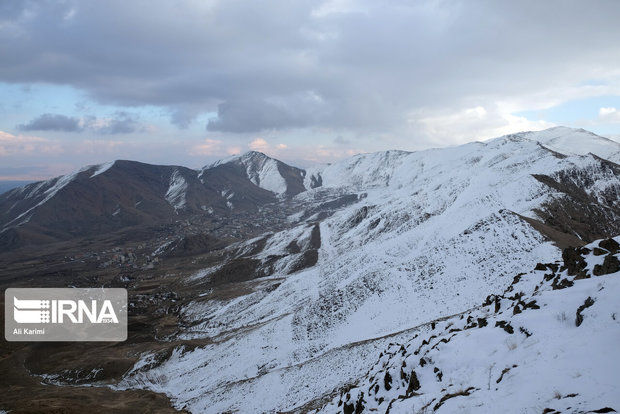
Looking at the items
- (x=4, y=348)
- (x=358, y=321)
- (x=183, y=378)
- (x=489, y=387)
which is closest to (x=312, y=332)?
(x=358, y=321)

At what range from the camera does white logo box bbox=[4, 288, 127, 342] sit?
65938 mm

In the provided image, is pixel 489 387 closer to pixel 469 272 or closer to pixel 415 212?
Answer: pixel 469 272

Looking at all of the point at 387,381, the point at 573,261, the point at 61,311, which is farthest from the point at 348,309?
the point at 61,311

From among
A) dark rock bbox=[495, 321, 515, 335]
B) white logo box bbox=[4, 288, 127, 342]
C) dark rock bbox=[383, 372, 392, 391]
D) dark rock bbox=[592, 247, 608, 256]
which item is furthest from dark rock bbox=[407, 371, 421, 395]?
white logo box bbox=[4, 288, 127, 342]

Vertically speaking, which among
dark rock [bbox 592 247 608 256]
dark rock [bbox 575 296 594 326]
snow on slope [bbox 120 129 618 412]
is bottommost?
snow on slope [bbox 120 129 618 412]

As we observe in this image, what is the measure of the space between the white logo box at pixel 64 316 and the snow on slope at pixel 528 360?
6602cm

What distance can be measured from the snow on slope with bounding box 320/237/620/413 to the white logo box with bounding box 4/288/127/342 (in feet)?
217

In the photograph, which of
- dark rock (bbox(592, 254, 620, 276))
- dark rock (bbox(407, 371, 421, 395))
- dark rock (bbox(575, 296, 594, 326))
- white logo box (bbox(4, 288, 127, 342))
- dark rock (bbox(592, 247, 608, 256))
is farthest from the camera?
white logo box (bbox(4, 288, 127, 342))

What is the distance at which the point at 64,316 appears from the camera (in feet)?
246

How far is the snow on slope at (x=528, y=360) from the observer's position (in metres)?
7.78

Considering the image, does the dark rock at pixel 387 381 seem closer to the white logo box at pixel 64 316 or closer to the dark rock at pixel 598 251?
the dark rock at pixel 598 251

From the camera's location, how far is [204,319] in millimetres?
67625

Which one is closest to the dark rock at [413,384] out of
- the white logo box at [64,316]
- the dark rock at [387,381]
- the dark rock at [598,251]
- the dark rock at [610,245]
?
the dark rock at [387,381]

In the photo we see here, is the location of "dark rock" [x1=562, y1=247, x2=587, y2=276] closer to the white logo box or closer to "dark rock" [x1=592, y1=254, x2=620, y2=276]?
"dark rock" [x1=592, y1=254, x2=620, y2=276]
